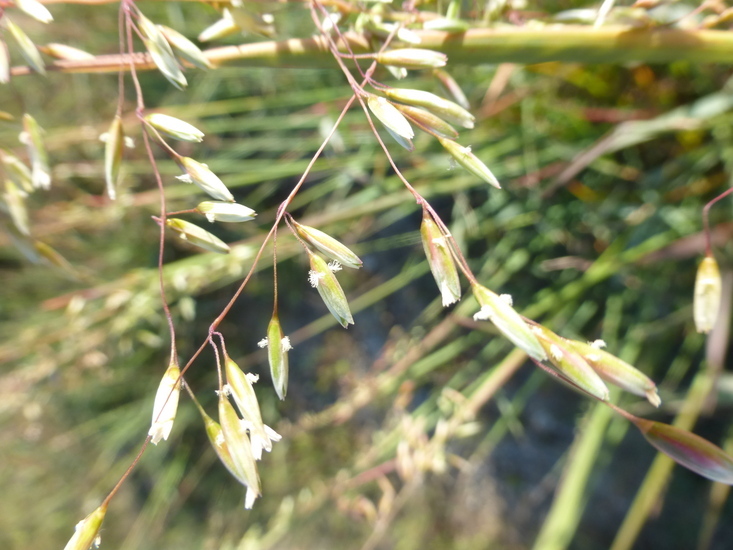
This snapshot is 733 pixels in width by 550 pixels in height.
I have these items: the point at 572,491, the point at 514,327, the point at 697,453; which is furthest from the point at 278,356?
the point at 572,491

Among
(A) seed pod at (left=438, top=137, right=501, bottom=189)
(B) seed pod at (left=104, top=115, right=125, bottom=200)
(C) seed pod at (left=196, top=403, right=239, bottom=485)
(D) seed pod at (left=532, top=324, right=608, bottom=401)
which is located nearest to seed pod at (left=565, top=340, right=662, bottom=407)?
(D) seed pod at (left=532, top=324, right=608, bottom=401)

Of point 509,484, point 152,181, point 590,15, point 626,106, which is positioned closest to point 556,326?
point 626,106

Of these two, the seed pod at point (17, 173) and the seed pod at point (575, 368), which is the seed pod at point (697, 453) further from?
the seed pod at point (17, 173)

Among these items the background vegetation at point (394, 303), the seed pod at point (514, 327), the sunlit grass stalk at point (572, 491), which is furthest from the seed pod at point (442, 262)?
the sunlit grass stalk at point (572, 491)

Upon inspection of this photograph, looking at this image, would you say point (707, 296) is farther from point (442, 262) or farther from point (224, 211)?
point (224, 211)

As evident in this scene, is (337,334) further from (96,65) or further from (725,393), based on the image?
(96,65)

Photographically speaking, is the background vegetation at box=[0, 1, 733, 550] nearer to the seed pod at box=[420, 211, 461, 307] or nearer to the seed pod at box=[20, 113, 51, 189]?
the seed pod at box=[20, 113, 51, 189]
